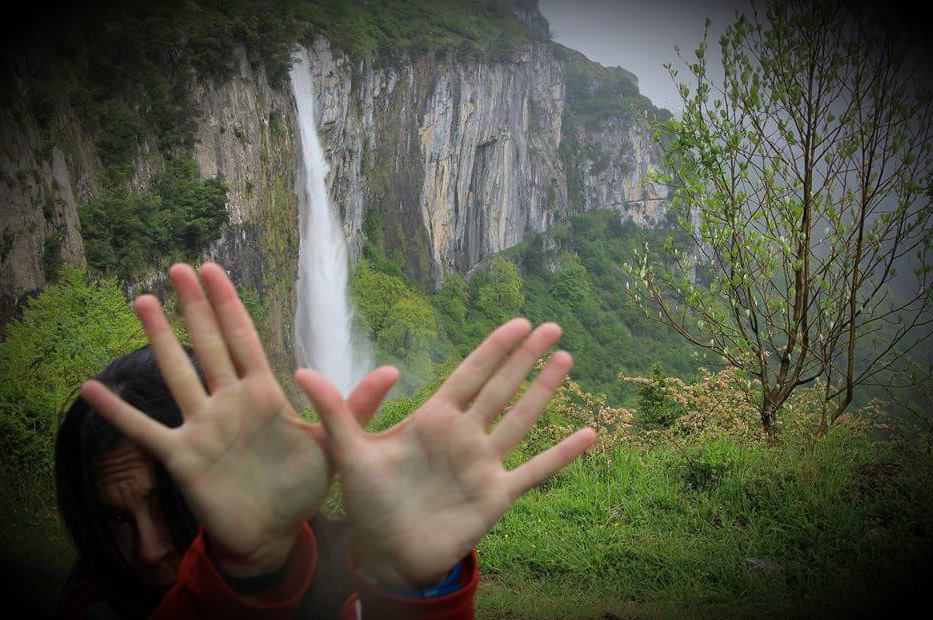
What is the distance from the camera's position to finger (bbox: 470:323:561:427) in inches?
43.9

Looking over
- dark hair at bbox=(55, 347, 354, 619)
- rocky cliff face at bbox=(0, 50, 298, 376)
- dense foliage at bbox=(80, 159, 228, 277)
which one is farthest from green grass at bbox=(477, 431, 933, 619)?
dense foliage at bbox=(80, 159, 228, 277)

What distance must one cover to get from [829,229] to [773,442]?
1.62 m

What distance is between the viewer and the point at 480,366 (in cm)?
112

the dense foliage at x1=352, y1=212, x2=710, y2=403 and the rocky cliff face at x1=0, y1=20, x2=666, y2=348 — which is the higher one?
the rocky cliff face at x1=0, y1=20, x2=666, y2=348

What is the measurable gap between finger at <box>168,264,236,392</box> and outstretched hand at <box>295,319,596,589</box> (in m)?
0.14

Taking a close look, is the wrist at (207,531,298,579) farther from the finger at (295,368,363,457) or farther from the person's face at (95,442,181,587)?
the person's face at (95,442,181,587)

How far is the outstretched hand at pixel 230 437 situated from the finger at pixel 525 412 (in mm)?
309

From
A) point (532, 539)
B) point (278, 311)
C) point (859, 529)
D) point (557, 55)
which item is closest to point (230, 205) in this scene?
point (278, 311)

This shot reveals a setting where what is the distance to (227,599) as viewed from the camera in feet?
3.44

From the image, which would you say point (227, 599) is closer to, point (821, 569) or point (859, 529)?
point (821, 569)

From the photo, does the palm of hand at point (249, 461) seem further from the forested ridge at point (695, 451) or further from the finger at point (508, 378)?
the forested ridge at point (695, 451)

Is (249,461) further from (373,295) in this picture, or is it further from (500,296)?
(500,296)

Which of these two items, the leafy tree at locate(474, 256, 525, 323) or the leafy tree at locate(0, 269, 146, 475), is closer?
the leafy tree at locate(0, 269, 146, 475)

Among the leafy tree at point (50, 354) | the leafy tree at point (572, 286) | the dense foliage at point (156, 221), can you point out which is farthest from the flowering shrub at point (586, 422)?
the leafy tree at point (572, 286)
